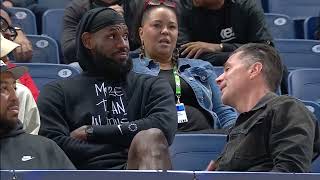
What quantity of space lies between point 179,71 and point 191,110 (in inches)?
13.9

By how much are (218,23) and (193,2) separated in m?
0.23

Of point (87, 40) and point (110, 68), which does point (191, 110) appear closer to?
point (110, 68)

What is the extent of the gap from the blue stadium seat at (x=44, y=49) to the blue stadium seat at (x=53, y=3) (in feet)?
4.46

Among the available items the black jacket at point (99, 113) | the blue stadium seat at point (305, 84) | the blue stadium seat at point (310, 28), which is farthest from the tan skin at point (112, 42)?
the blue stadium seat at point (310, 28)

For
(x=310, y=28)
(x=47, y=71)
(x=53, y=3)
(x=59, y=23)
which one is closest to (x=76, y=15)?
(x=59, y=23)

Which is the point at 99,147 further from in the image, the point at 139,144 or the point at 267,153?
the point at 267,153

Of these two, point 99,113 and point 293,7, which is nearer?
point 99,113

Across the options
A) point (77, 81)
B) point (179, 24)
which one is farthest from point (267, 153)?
point (179, 24)

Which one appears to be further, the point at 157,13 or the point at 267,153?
the point at 157,13

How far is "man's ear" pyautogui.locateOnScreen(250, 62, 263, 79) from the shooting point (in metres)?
4.48

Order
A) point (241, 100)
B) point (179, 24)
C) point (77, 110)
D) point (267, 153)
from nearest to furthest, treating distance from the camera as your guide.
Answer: point (267, 153) → point (241, 100) → point (77, 110) → point (179, 24)

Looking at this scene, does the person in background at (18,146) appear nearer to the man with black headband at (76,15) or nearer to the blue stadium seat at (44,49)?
the man with black headband at (76,15)

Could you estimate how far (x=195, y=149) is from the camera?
4.89 metres

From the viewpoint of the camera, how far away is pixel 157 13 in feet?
19.0
